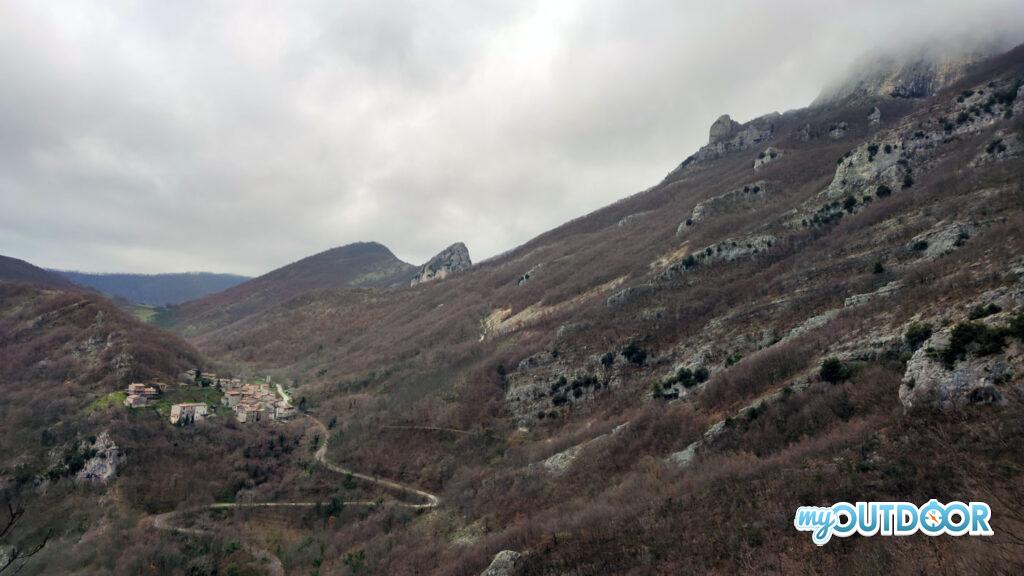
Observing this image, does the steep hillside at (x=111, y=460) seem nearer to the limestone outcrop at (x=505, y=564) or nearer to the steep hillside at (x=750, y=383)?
the steep hillside at (x=750, y=383)

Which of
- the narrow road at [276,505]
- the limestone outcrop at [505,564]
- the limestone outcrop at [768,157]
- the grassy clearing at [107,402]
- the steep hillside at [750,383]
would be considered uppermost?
the limestone outcrop at [768,157]

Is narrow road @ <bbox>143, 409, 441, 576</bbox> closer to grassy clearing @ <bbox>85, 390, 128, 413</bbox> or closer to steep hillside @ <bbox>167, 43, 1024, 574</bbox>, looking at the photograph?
steep hillside @ <bbox>167, 43, 1024, 574</bbox>

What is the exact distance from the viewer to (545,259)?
148125 mm

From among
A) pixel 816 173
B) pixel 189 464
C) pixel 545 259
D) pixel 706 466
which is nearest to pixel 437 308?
pixel 545 259

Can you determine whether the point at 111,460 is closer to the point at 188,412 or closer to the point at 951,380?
the point at 188,412

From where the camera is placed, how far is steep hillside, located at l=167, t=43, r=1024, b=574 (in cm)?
1892

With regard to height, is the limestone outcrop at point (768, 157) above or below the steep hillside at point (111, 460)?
above

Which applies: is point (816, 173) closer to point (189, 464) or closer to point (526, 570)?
point (526, 570)

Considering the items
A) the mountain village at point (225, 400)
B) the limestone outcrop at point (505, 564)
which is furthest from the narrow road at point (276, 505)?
the limestone outcrop at point (505, 564)

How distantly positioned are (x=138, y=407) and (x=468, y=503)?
59724mm

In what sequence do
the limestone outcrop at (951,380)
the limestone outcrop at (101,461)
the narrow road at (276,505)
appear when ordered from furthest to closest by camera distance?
1. the limestone outcrop at (101,461)
2. the narrow road at (276,505)
3. the limestone outcrop at (951,380)

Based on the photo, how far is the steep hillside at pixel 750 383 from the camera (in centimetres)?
1892

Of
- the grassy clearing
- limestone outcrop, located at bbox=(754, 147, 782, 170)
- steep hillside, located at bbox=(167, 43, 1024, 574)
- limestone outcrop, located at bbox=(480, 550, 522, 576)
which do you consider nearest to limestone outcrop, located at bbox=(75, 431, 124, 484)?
the grassy clearing

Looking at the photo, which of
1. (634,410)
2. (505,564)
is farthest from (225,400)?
(505,564)
